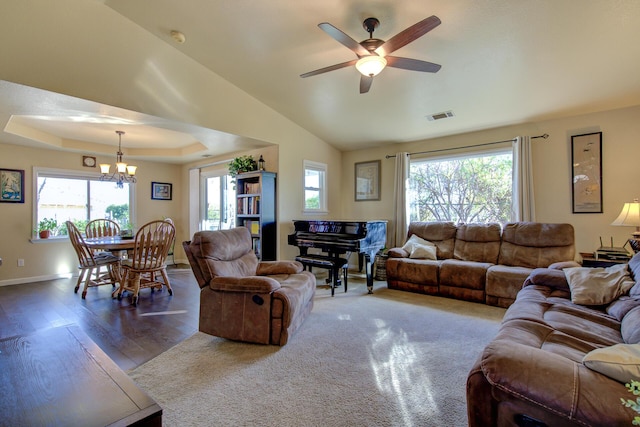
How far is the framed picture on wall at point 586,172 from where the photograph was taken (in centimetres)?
373

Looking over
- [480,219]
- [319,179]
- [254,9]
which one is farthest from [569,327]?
[319,179]

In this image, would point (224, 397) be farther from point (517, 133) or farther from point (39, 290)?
point (517, 133)

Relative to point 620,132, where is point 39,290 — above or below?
below

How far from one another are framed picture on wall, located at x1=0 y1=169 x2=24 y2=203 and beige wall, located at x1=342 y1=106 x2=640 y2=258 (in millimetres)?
7179

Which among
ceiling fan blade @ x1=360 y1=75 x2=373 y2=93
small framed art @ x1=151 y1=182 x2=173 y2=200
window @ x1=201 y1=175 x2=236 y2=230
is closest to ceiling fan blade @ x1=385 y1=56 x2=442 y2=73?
ceiling fan blade @ x1=360 y1=75 x2=373 y2=93

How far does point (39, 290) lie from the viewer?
14.3ft

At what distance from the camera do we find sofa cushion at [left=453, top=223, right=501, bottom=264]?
4.15 m

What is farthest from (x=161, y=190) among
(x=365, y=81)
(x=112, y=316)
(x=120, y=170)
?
(x=365, y=81)

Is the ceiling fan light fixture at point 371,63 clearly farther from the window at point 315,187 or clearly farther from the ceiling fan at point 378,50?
the window at point 315,187

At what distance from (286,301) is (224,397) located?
809 mm

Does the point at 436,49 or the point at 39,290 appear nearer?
the point at 436,49

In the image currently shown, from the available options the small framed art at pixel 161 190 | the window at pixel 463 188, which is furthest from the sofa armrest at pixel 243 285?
the small framed art at pixel 161 190

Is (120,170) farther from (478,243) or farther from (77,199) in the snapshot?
(478,243)

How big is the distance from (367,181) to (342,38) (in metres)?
3.72
